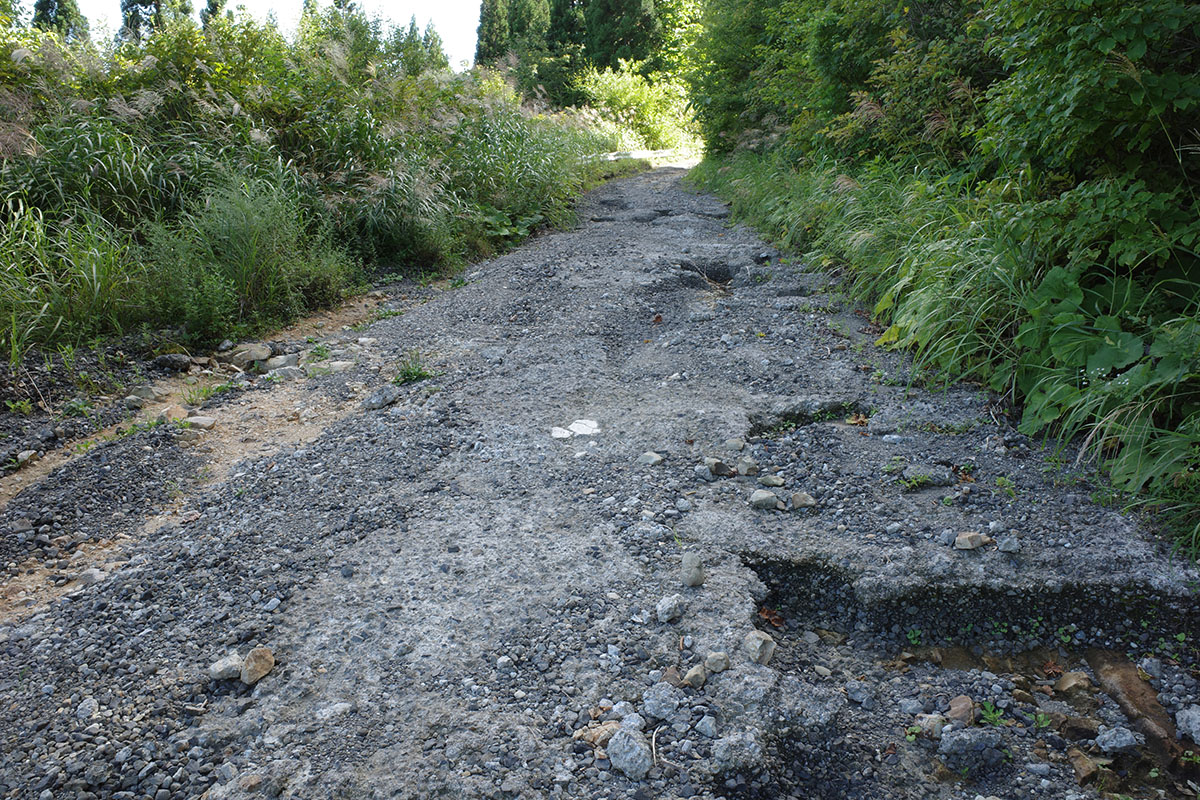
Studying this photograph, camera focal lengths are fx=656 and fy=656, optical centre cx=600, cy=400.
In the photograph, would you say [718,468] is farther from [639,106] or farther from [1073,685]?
[639,106]

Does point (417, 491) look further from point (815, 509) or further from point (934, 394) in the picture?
point (934, 394)

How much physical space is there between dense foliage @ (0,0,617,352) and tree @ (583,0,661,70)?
17.1 meters

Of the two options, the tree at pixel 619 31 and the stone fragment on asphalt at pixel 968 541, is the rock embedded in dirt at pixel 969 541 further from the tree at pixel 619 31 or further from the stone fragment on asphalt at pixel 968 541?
the tree at pixel 619 31

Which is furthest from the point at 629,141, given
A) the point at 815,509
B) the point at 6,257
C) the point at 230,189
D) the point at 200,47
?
the point at 815,509

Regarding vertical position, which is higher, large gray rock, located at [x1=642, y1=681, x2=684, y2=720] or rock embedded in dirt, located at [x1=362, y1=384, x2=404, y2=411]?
rock embedded in dirt, located at [x1=362, y1=384, x2=404, y2=411]

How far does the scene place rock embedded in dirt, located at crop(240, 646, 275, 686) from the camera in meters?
1.71

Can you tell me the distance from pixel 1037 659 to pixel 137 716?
2.33 metres

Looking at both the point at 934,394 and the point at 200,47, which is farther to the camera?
the point at 200,47

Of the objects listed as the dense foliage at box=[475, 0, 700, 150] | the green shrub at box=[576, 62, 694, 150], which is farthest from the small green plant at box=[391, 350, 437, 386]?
the dense foliage at box=[475, 0, 700, 150]

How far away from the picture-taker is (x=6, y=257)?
3.72 metres

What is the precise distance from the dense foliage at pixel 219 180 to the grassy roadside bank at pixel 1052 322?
3897mm

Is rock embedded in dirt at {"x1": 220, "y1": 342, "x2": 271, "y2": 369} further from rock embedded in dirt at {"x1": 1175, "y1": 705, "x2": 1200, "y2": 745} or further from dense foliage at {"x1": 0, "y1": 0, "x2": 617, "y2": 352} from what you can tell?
rock embedded in dirt at {"x1": 1175, "y1": 705, "x2": 1200, "y2": 745}

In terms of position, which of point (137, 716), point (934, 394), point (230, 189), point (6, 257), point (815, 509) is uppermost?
point (230, 189)

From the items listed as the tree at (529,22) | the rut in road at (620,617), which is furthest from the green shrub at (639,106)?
the rut in road at (620,617)
